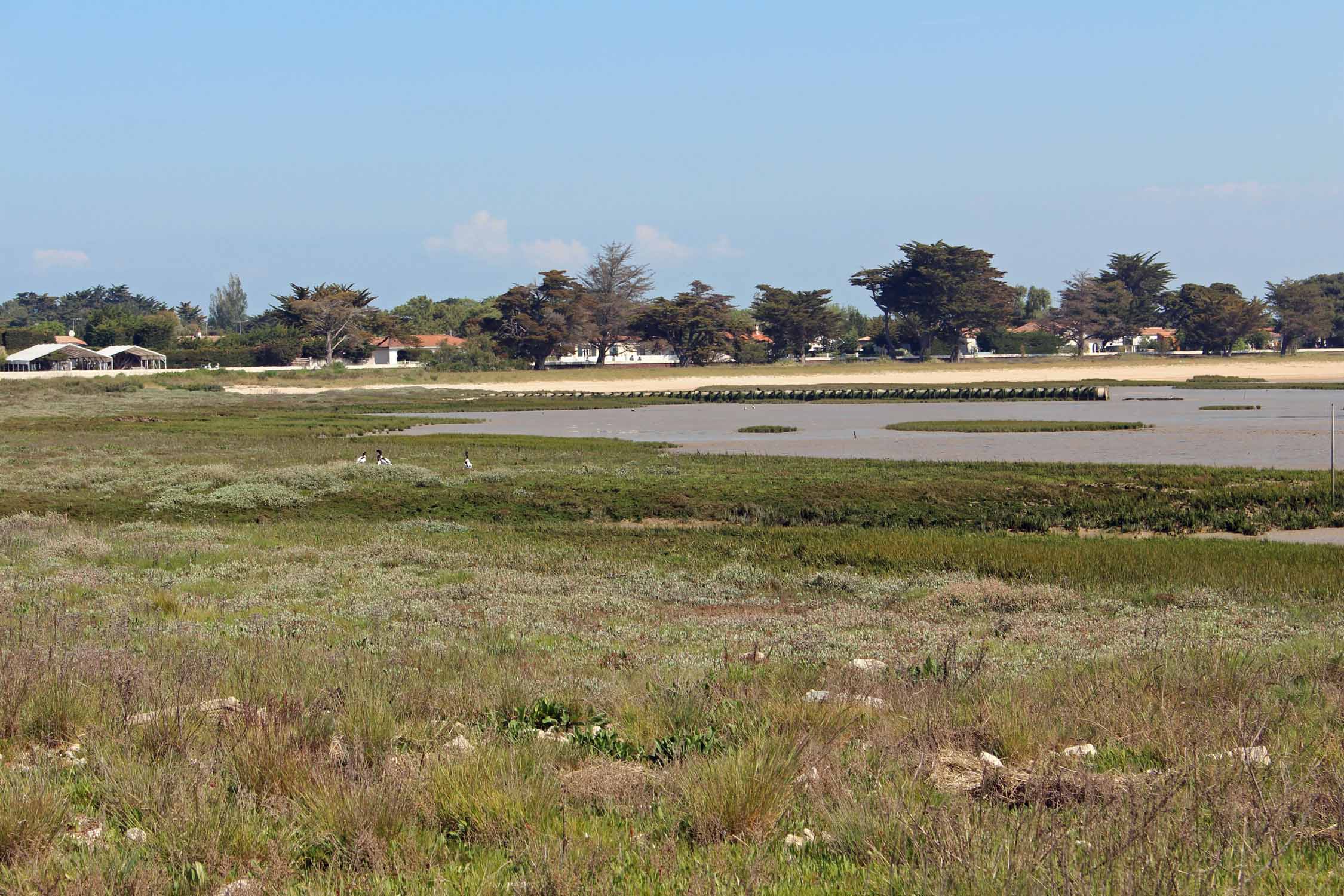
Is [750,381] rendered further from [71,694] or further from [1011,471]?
[71,694]

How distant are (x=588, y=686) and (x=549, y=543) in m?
13.8

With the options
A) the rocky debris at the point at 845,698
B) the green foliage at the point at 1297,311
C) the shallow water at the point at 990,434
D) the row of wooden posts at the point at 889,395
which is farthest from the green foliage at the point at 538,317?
the rocky debris at the point at 845,698

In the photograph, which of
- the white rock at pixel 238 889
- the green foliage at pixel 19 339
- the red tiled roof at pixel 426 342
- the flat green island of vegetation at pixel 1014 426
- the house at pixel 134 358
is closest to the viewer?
the white rock at pixel 238 889

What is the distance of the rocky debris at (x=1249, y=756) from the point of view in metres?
6.11

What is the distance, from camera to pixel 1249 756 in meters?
5.91

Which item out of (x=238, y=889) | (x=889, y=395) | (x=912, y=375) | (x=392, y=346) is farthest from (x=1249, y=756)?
(x=392, y=346)

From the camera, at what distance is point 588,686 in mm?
9570

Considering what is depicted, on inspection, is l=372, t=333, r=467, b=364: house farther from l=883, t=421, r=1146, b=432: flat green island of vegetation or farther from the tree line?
l=883, t=421, r=1146, b=432: flat green island of vegetation

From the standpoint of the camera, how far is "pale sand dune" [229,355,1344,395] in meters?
110

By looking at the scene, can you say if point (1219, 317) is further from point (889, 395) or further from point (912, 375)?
point (889, 395)

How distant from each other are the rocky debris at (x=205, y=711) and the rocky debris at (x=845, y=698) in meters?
3.98

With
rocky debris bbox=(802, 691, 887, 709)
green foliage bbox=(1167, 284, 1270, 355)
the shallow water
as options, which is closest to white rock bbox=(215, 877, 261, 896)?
rocky debris bbox=(802, 691, 887, 709)

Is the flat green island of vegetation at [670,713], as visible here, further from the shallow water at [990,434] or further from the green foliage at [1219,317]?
the green foliage at [1219,317]

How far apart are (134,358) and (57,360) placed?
26.9 feet
